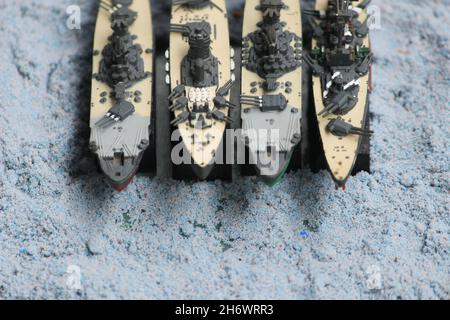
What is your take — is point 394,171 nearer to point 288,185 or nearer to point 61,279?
point 288,185

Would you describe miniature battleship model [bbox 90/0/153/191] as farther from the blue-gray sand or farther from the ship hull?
the ship hull

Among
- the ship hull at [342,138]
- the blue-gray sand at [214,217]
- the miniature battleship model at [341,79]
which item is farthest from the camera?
the miniature battleship model at [341,79]

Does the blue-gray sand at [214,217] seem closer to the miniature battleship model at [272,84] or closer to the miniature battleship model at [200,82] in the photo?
the miniature battleship model at [272,84]

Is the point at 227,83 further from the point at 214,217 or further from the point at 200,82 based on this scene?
the point at 214,217

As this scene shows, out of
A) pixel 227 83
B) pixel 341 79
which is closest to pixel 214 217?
pixel 227 83

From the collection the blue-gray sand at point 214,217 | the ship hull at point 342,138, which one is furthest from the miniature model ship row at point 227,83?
the blue-gray sand at point 214,217
